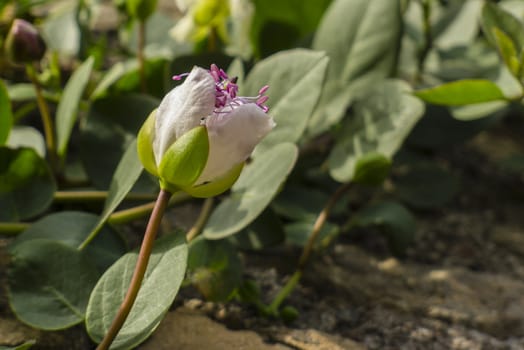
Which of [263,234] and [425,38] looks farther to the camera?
[425,38]

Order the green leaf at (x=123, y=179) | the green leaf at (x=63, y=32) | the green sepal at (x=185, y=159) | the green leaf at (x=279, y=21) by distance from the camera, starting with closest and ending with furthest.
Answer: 1. the green sepal at (x=185, y=159)
2. the green leaf at (x=123, y=179)
3. the green leaf at (x=279, y=21)
4. the green leaf at (x=63, y=32)

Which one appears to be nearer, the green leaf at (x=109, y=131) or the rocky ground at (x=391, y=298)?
the rocky ground at (x=391, y=298)

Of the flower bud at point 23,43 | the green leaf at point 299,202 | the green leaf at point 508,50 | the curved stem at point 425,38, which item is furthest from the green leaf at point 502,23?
the flower bud at point 23,43

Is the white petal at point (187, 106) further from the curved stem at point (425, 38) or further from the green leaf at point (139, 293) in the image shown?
the curved stem at point (425, 38)

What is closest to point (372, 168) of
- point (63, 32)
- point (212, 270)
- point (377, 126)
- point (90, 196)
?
point (377, 126)

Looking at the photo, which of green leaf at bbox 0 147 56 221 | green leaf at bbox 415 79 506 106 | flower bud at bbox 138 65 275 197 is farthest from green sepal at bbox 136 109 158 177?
green leaf at bbox 415 79 506 106

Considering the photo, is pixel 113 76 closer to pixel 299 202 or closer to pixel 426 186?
pixel 299 202

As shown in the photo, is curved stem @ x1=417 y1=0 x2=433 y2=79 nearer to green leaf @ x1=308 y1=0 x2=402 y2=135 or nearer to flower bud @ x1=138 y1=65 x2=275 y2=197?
green leaf @ x1=308 y1=0 x2=402 y2=135
